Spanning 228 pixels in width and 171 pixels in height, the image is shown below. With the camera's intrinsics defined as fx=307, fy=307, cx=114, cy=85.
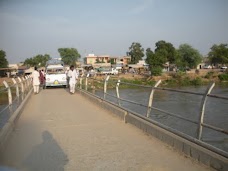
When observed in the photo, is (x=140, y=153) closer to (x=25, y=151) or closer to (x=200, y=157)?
(x=200, y=157)

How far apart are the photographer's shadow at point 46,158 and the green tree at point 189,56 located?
8478cm

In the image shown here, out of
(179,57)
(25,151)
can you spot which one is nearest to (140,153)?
(25,151)

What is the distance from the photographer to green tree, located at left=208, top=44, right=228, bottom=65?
8388cm

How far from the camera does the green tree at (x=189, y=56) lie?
89.3m

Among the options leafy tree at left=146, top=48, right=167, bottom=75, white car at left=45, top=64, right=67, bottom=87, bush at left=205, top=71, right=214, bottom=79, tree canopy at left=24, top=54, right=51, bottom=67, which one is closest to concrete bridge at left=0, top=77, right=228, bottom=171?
white car at left=45, top=64, right=67, bottom=87

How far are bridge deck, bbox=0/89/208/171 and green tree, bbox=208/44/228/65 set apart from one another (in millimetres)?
81380

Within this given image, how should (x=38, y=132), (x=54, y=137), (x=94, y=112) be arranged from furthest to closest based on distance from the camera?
(x=94, y=112)
(x=38, y=132)
(x=54, y=137)

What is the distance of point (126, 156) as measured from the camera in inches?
209

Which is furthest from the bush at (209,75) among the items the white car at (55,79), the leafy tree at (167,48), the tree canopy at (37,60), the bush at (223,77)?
the tree canopy at (37,60)

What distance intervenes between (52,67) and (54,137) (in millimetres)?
19034

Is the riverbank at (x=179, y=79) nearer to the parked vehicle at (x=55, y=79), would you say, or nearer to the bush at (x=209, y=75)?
the bush at (x=209, y=75)

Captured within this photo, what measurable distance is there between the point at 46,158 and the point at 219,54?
8605cm

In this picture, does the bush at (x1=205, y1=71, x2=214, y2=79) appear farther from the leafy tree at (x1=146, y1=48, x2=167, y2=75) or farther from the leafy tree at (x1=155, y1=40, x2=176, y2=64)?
the leafy tree at (x1=155, y1=40, x2=176, y2=64)

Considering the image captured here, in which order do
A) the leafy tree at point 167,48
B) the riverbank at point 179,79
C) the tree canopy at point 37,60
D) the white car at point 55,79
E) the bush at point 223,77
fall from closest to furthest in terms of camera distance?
the white car at point 55,79, the riverbank at point 179,79, the bush at point 223,77, the leafy tree at point 167,48, the tree canopy at point 37,60
